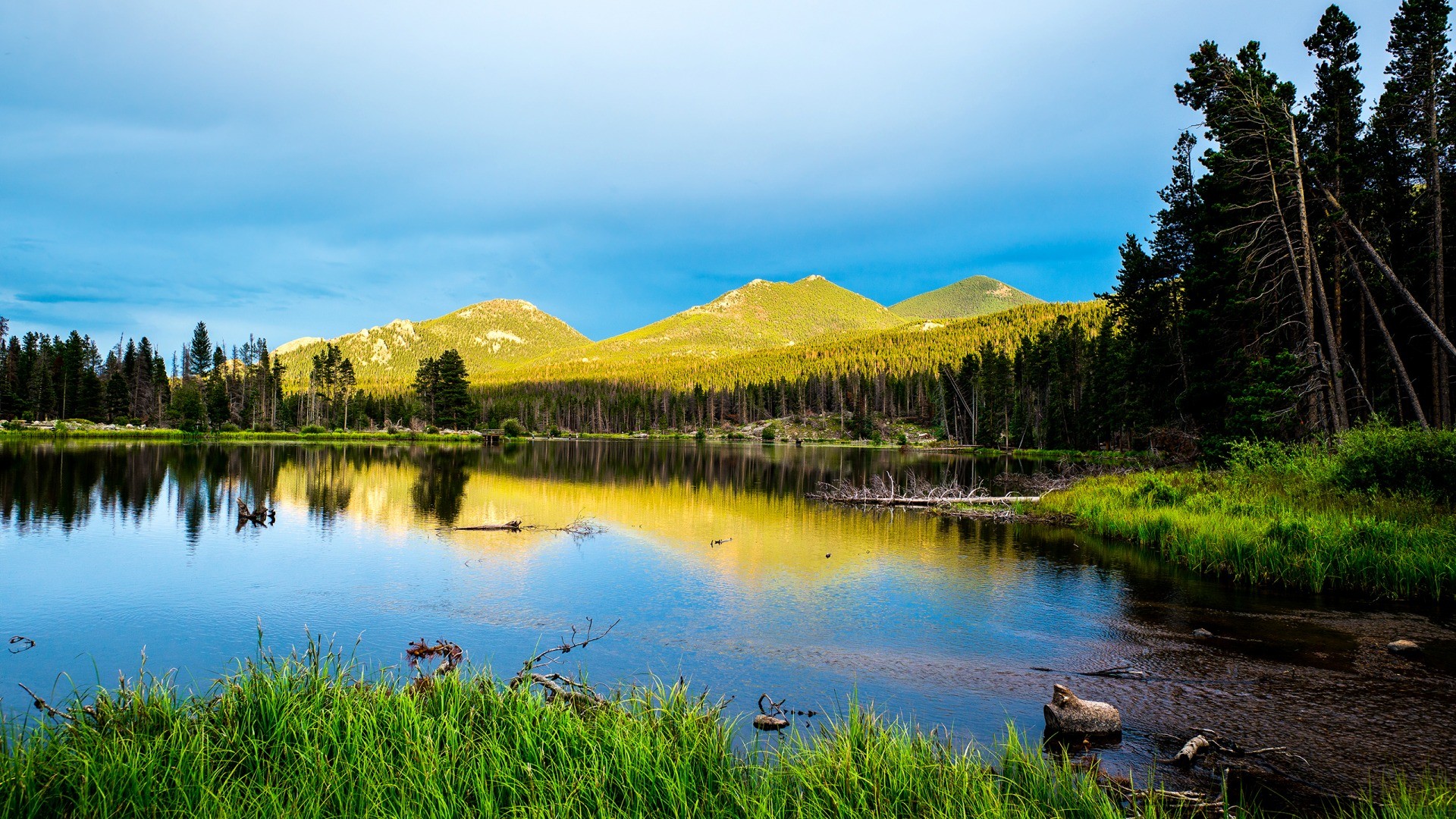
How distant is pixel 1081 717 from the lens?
314 inches

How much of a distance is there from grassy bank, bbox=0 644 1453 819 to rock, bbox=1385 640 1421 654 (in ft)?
20.2

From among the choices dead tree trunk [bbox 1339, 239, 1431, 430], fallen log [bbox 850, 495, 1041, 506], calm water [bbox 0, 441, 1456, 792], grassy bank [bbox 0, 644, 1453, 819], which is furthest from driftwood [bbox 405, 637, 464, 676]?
dead tree trunk [bbox 1339, 239, 1431, 430]

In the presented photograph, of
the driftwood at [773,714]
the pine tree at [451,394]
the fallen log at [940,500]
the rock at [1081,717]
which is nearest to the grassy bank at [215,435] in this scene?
the pine tree at [451,394]

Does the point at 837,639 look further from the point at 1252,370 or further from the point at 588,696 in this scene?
the point at 1252,370

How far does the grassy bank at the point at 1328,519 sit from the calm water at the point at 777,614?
48.6 inches

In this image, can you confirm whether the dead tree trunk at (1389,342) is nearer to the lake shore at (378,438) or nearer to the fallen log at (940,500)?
the fallen log at (940,500)

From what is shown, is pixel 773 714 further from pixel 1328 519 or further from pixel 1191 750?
pixel 1328 519

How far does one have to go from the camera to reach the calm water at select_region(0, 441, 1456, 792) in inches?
349

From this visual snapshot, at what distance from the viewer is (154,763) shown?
511cm

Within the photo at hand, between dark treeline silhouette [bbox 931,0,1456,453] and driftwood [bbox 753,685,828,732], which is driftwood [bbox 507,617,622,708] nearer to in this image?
driftwood [bbox 753,685,828,732]

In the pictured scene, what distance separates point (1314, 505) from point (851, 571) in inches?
464

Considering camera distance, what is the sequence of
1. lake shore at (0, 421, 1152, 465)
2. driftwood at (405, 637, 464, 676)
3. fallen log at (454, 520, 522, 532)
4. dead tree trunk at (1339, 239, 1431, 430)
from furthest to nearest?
lake shore at (0, 421, 1152, 465) → fallen log at (454, 520, 522, 532) → dead tree trunk at (1339, 239, 1431, 430) → driftwood at (405, 637, 464, 676)

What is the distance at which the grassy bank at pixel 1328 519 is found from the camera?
14281 millimetres

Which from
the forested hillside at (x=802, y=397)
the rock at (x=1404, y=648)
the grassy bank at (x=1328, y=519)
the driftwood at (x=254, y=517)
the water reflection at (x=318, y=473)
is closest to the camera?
the rock at (x=1404, y=648)
